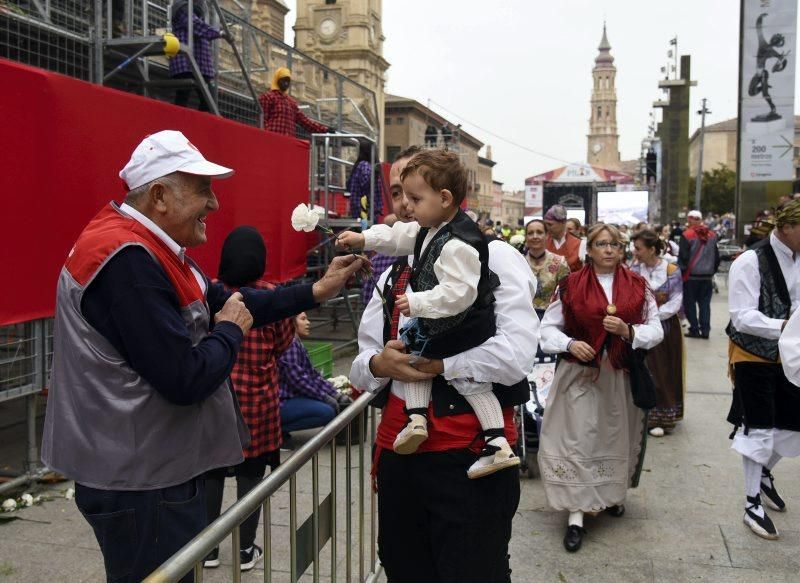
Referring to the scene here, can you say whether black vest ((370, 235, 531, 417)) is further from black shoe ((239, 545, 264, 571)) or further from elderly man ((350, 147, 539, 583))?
black shoe ((239, 545, 264, 571))

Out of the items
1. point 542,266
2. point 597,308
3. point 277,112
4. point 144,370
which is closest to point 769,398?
point 597,308

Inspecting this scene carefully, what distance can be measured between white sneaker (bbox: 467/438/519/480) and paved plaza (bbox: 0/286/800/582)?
1.12 meters

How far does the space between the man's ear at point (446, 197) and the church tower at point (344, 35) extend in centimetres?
6392

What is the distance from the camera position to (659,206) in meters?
46.0

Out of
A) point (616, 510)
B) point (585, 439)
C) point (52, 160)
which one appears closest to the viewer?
point (585, 439)

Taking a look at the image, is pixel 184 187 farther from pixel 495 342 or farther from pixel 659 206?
pixel 659 206

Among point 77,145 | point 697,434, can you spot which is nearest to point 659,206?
point 697,434

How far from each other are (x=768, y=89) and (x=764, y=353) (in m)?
17.0

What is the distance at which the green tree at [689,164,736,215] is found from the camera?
60500 mm

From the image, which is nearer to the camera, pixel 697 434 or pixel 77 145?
pixel 77 145

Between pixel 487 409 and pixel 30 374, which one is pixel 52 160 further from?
pixel 487 409

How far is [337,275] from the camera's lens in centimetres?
278

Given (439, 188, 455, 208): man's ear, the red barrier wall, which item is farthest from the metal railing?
(439, 188, 455, 208): man's ear

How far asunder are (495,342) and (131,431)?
1.16 m
